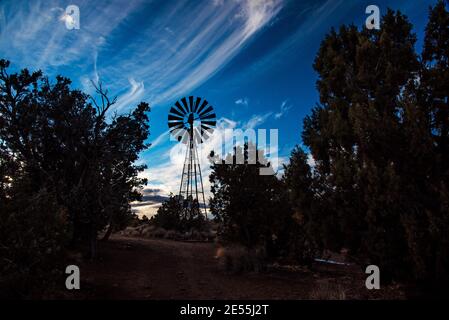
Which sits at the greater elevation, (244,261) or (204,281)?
(244,261)

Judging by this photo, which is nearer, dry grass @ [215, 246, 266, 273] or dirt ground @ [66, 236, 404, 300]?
dirt ground @ [66, 236, 404, 300]

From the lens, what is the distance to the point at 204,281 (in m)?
9.75

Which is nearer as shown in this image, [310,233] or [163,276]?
[310,233]

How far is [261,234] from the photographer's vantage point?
12.6m

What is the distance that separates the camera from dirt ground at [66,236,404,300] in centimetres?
790

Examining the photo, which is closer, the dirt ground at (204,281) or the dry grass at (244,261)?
the dirt ground at (204,281)

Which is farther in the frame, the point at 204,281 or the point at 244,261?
the point at 244,261

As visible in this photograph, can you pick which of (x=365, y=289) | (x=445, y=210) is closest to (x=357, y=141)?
(x=445, y=210)

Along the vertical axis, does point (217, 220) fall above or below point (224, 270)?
above

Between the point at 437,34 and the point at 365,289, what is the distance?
750 cm

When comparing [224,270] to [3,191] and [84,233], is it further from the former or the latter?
[3,191]

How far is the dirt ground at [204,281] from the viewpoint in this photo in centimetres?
790

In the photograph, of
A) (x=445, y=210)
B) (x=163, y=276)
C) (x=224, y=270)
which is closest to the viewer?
(x=445, y=210)
